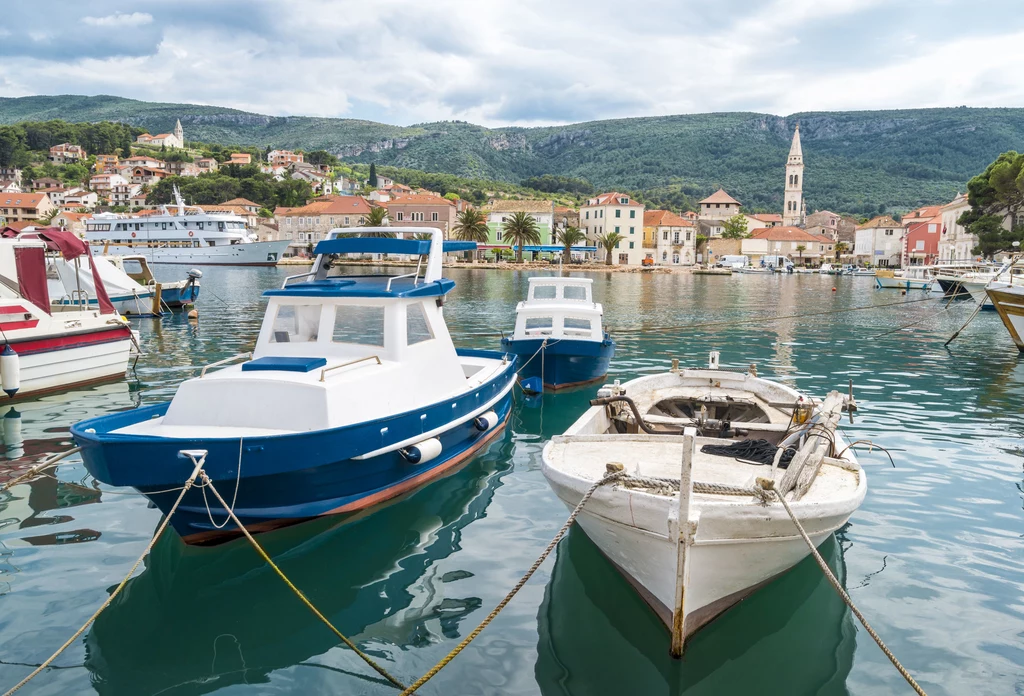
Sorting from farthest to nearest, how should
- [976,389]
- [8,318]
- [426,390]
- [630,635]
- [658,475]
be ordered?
[976,389] < [8,318] < [426,390] < [658,475] < [630,635]

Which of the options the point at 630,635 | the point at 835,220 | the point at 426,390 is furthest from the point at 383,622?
the point at 835,220

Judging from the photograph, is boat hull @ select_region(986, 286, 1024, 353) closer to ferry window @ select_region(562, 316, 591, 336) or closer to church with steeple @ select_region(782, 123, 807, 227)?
ferry window @ select_region(562, 316, 591, 336)

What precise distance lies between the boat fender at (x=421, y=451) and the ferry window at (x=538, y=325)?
8.05m

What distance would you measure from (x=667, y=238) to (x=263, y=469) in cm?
10185

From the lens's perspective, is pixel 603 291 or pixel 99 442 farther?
pixel 603 291

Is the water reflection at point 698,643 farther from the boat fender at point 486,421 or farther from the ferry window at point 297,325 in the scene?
the ferry window at point 297,325

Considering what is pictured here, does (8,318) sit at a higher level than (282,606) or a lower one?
higher

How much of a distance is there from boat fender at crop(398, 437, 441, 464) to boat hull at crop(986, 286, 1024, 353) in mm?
23732

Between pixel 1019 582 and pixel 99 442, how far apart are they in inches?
383

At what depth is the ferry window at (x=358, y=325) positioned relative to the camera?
9625 millimetres

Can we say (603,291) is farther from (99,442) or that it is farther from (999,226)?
(99,442)

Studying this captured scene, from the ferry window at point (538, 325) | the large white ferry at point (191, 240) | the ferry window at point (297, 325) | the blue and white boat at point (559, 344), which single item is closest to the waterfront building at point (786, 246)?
the large white ferry at point (191, 240)

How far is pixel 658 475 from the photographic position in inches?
257

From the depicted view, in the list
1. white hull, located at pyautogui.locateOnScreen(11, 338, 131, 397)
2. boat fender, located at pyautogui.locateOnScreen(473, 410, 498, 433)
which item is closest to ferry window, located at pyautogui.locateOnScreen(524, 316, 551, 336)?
boat fender, located at pyautogui.locateOnScreen(473, 410, 498, 433)
